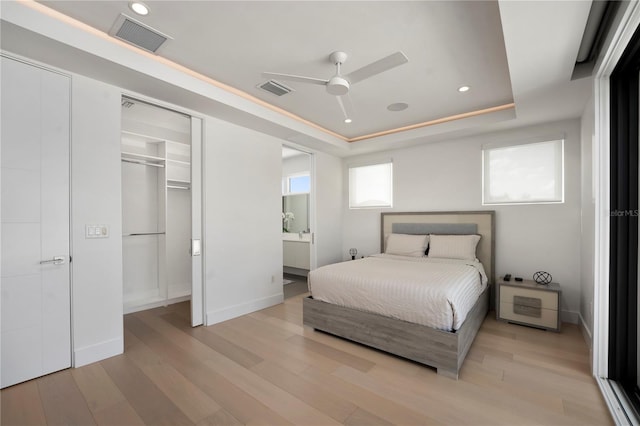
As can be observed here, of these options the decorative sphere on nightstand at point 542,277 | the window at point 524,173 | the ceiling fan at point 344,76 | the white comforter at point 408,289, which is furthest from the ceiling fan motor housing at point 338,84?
the decorative sphere on nightstand at point 542,277

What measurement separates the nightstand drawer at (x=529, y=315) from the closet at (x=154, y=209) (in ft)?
13.6

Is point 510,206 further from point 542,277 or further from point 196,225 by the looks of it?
point 196,225

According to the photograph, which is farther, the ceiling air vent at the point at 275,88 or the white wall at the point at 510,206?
the white wall at the point at 510,206

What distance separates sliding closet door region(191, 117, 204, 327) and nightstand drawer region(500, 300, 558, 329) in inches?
141

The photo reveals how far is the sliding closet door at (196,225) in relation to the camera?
3275mm

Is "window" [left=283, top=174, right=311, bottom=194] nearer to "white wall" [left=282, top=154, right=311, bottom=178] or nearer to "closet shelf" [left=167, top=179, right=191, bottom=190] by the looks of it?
"white wall" [left=282, top=154, right=311, bottom=178]

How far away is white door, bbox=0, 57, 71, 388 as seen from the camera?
2086 millimetres

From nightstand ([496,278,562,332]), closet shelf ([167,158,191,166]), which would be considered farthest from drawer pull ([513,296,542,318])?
closet shelf ([167,158,191,166])

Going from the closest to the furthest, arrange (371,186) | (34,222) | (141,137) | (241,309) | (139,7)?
1. (139,7)
2. (34,222)
3. (241,309)
4. (141,137)
5. (371,186)

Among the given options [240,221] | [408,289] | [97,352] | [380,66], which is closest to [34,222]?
[97,352]

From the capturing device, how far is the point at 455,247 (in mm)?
3844

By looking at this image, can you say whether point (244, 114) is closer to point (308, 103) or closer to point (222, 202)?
point (308, 103)

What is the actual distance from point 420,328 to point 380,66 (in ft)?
6.94

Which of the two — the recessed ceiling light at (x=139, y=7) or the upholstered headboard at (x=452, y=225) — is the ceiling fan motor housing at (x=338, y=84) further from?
the upholstered headboard at (x=452, y=225)
